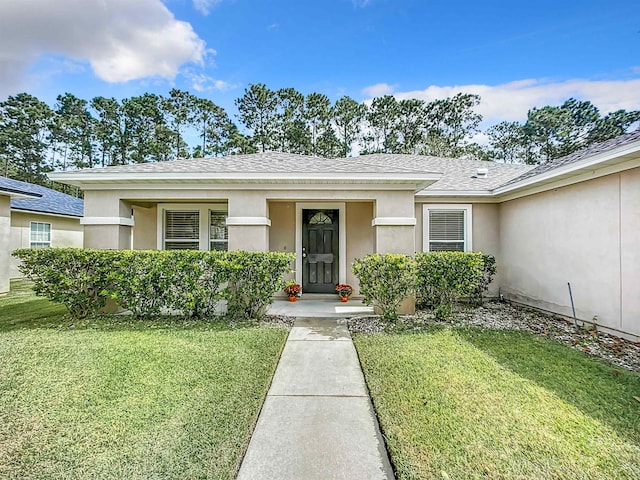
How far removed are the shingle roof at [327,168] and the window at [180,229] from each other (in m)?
1.42

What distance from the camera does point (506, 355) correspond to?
440cm

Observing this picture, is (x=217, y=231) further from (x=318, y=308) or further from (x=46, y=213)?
(x=46, y=213)

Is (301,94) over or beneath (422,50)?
over

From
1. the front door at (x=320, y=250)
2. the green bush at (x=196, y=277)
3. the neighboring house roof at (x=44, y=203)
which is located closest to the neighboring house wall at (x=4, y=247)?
the neighboring house roof at (x=44, y=203)

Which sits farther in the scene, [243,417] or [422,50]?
[422,50]

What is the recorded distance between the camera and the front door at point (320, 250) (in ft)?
28.8

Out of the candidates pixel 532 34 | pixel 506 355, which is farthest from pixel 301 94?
pixel 506 355

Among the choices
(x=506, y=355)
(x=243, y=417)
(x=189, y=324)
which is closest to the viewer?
(x=243, y=417)

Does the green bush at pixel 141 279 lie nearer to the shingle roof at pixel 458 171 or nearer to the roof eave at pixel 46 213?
the shingle roof at pixel 458 171

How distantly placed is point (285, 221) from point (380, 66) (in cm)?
952

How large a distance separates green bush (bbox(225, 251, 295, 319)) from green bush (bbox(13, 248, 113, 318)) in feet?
7.92

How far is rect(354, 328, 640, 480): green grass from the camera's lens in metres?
2.26

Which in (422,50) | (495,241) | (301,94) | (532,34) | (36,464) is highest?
(301,94)

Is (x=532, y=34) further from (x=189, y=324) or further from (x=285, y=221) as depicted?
(x=189, y=324)
